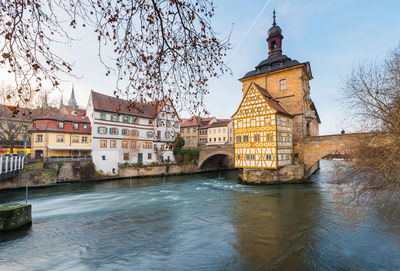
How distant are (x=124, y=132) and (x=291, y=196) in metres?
22.6

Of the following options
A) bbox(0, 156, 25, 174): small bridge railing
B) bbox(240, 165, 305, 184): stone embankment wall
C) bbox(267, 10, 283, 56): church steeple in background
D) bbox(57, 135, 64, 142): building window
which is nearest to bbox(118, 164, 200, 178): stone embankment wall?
bbox(57, 135, 64, 142): building window

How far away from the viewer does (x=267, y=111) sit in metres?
20.9

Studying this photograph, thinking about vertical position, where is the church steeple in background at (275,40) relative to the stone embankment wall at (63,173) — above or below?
above

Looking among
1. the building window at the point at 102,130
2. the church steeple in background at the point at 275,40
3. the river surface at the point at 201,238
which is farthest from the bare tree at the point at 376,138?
the building window at the point at 102,130

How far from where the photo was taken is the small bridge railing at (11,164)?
16.0m

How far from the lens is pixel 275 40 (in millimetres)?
27953

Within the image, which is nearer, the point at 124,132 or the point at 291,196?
the point at 291,196

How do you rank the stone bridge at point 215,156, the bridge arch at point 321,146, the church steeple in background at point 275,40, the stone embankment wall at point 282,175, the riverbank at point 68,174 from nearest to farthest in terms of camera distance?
the bridge arch at point 321,146
the riverbank at point 68,174
the stone embankment wall at point 282,175
the church steeple in background at point 275,40
the stone bridge at point 215,156

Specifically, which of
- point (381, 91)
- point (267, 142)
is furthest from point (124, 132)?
point (381, 91)

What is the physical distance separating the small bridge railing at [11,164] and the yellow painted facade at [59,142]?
15.5 ft

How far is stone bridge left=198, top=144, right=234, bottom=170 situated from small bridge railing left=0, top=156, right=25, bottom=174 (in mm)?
21480

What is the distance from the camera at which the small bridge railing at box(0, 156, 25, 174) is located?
1599 cm

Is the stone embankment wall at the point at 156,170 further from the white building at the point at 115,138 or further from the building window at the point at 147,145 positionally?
the building window at the point at 147,145

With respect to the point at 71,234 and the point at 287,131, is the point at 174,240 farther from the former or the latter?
the point at 287,131
